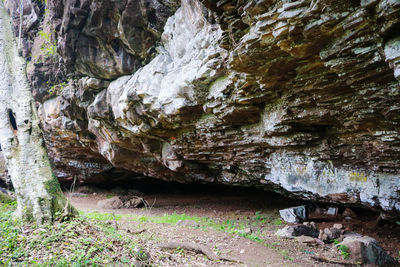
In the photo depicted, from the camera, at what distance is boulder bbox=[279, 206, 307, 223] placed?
9.83 metres

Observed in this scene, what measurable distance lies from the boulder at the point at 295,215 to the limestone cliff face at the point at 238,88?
1104mm

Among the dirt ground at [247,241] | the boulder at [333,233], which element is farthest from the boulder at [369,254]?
the boulder at [333,233]

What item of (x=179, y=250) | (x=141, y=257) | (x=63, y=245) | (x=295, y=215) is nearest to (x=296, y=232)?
(x=295, y=215)

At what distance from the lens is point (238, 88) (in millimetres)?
6520

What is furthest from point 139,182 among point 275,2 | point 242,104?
point 275,2

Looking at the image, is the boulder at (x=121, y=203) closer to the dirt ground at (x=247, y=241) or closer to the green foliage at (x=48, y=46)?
the dirt ground at (x=247, y=241)

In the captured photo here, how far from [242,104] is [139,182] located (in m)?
15.9

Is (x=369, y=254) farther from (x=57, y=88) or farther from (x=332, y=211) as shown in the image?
(x=57, y=88)

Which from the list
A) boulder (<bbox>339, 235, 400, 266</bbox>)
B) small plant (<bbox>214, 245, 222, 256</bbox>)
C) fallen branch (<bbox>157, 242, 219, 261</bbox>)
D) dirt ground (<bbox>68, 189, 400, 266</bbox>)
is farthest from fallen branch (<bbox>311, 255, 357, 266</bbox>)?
fallen branch (<bbox>157, 242, 219, 261</bbox>)

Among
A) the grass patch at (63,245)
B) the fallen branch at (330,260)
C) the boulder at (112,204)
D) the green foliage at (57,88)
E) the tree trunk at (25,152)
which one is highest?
the green foliage at (57,88)

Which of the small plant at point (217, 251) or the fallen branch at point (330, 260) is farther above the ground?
the small plant at point (217, 251)

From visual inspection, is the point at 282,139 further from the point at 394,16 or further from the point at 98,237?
the point at 98,237

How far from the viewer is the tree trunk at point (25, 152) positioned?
5.40m

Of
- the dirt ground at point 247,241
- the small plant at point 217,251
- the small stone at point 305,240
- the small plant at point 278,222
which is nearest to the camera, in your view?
the dirt ground at point 247,241
